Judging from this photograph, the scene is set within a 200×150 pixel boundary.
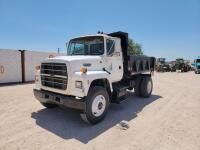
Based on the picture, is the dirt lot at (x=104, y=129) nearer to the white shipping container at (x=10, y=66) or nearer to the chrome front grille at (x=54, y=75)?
the chrome front grille at (x=54, y=75)

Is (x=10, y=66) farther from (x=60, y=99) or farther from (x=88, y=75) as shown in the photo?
(x=88, y=75)

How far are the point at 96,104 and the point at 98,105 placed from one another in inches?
4.3

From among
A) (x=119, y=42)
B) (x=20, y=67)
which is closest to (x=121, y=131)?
(x=119, y=42)

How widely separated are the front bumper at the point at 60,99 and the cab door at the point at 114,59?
5.96 ft

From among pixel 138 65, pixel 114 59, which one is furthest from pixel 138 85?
pixel 114 59

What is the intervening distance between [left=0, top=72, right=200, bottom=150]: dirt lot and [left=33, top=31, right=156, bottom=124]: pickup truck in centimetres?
47

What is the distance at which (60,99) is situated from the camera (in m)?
4.54

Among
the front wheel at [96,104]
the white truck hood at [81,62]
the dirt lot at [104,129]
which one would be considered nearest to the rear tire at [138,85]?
the dirt lot at [104,129]

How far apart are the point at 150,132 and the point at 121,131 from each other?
739mm

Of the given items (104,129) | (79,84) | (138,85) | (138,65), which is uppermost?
(138,65)

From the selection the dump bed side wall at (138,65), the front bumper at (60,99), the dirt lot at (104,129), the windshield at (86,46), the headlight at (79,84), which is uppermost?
the windshield at (86,46)

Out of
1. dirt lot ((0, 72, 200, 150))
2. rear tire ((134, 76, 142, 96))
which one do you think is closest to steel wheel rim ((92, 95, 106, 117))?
dirt lot ((0, 72, 200, 150))

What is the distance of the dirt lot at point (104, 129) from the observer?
11.8ft

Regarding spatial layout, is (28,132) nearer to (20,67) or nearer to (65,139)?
(65,139)
